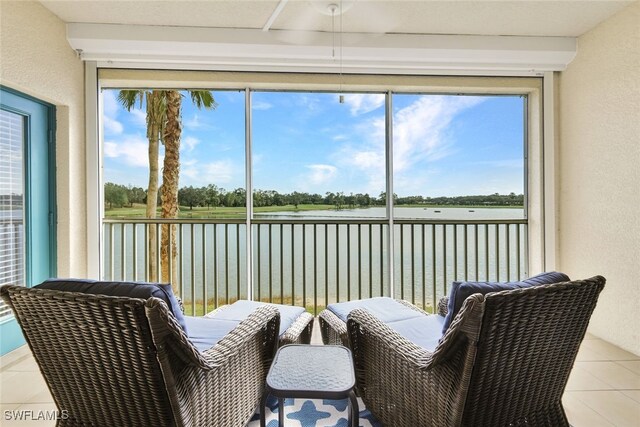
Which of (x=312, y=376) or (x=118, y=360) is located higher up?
(x=118, y=360)

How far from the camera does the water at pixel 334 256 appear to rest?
376 cm

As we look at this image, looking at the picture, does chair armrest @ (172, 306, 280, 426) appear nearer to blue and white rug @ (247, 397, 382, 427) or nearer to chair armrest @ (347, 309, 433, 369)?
blue and white rug @ (247, 397, 382, 427)

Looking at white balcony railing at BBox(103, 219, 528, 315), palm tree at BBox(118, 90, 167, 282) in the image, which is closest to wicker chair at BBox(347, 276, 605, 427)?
white balcony railing at BBox(103, 219, 528, 315)

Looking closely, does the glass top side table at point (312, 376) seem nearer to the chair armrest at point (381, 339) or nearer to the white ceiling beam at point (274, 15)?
the chair armrest at point (381, 339)

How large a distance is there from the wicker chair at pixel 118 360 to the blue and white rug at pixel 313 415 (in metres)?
0.49

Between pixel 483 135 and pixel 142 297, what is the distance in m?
3.72

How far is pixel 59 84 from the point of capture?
3.10m

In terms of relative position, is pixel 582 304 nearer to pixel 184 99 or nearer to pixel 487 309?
pixel 487 309

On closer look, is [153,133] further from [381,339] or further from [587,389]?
[587,389]

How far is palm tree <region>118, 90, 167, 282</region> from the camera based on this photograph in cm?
381

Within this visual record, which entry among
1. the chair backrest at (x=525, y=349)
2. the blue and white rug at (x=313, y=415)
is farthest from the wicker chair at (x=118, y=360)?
the chair backrest at (x=525, y=349)

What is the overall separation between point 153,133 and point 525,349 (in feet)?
12.3

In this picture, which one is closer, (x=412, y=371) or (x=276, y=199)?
(x=412, y=371)

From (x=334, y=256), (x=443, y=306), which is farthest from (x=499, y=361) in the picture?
(x=334, y=256)
